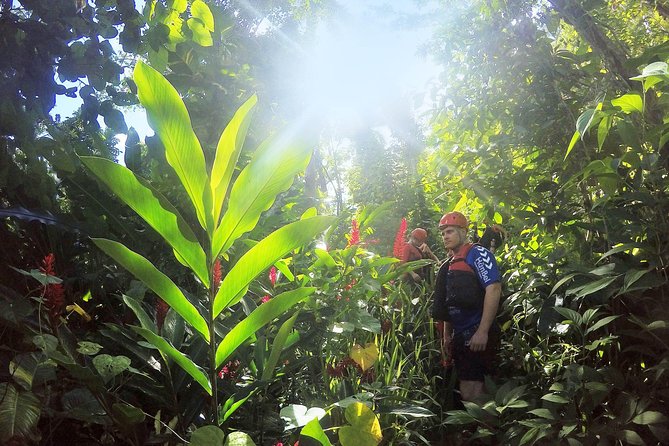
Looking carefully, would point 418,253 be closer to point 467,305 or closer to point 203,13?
point 467,305

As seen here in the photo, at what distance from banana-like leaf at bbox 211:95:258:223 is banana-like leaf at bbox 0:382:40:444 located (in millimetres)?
457

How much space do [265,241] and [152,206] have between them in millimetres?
229

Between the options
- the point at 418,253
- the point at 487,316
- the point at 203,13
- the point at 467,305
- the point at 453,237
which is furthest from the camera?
the point at 418,253

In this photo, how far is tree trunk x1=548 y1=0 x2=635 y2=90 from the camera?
2359 mm

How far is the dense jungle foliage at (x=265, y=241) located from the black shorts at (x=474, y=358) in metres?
0.07

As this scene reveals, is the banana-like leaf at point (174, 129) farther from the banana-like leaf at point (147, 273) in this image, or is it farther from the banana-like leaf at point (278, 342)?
the banana-like leaf at point (278, 342)

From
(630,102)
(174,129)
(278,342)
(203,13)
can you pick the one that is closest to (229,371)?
(278,342)

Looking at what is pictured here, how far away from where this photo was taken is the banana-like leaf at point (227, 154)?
1.04 meters

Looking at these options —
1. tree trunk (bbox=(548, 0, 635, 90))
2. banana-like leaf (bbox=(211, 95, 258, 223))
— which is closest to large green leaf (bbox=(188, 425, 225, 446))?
banana-like leaf (bbox=(211, 95, 258, 223))

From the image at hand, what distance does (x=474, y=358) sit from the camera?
10.1ft

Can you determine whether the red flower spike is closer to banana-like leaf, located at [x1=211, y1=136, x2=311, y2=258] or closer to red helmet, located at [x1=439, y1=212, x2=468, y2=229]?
banana-like leaf, located at [x1=211, y1=136, x2=311, y2=258]

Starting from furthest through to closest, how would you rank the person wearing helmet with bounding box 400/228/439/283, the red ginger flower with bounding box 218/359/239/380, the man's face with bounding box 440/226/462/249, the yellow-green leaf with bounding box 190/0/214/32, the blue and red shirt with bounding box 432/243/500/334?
the person wearing helmet with bounding box 400/228/439/283 → the man's face with bounding box 440/226/462/249 → the blue and red shirt with bounding box 432/243/500/334 → the yellow-green leaf with bounding box 190/0/214/32 → the red ginger flower with bounding box 218/359/239/380

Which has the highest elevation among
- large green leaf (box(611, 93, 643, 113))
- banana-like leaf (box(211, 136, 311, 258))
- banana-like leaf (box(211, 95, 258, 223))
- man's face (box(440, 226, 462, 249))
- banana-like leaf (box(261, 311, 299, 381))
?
banana-like leaf (box(211, 95, 258, 223))

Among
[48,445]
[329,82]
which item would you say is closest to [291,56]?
[329,82]
